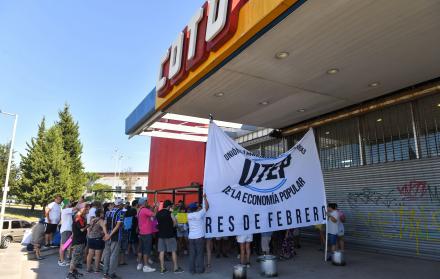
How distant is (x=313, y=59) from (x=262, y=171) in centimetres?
270

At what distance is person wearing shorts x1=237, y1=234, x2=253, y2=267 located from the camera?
Result: 26.5 ft

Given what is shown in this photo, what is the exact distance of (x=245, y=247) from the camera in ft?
27.3

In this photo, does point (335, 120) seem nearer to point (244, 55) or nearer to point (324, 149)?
point (324, 149)

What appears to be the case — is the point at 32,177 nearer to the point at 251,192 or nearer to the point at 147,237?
the point at 147,237

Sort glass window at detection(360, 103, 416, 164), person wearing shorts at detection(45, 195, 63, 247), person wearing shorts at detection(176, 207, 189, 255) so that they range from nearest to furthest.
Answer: glass window at detection(360, 103, 416, 164)
person wearing shorts at detection(176, 207, 189, 255)
person wearing shorts at detection(45, 195, 63, 247)

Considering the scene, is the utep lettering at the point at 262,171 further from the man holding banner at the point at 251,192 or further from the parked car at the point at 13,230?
the parked car at the point at 13,230

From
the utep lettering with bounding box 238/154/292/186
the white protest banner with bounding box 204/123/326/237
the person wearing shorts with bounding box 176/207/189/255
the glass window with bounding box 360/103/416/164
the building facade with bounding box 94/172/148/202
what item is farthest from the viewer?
the building facade with bounding box 94/172/148/202

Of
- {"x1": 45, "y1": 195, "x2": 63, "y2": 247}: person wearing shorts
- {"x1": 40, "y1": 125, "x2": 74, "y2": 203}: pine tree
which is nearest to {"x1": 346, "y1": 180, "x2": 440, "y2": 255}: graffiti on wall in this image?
{"x1": 45, "y1": 195, "x2": 63, "y2": 247}: person wearing shorts

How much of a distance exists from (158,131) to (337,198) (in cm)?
760

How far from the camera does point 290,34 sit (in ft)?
19.9

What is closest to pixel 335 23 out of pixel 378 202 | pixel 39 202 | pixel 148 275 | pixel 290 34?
pixel 290 34

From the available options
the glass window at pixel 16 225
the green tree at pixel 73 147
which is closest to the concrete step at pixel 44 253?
the glass window at pixel 16 225

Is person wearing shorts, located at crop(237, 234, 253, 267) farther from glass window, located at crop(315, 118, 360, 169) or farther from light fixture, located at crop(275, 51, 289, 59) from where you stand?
glass window, located at crop(315, 118, 360, 169)

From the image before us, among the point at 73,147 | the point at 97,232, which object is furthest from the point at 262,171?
the point at 73,147
